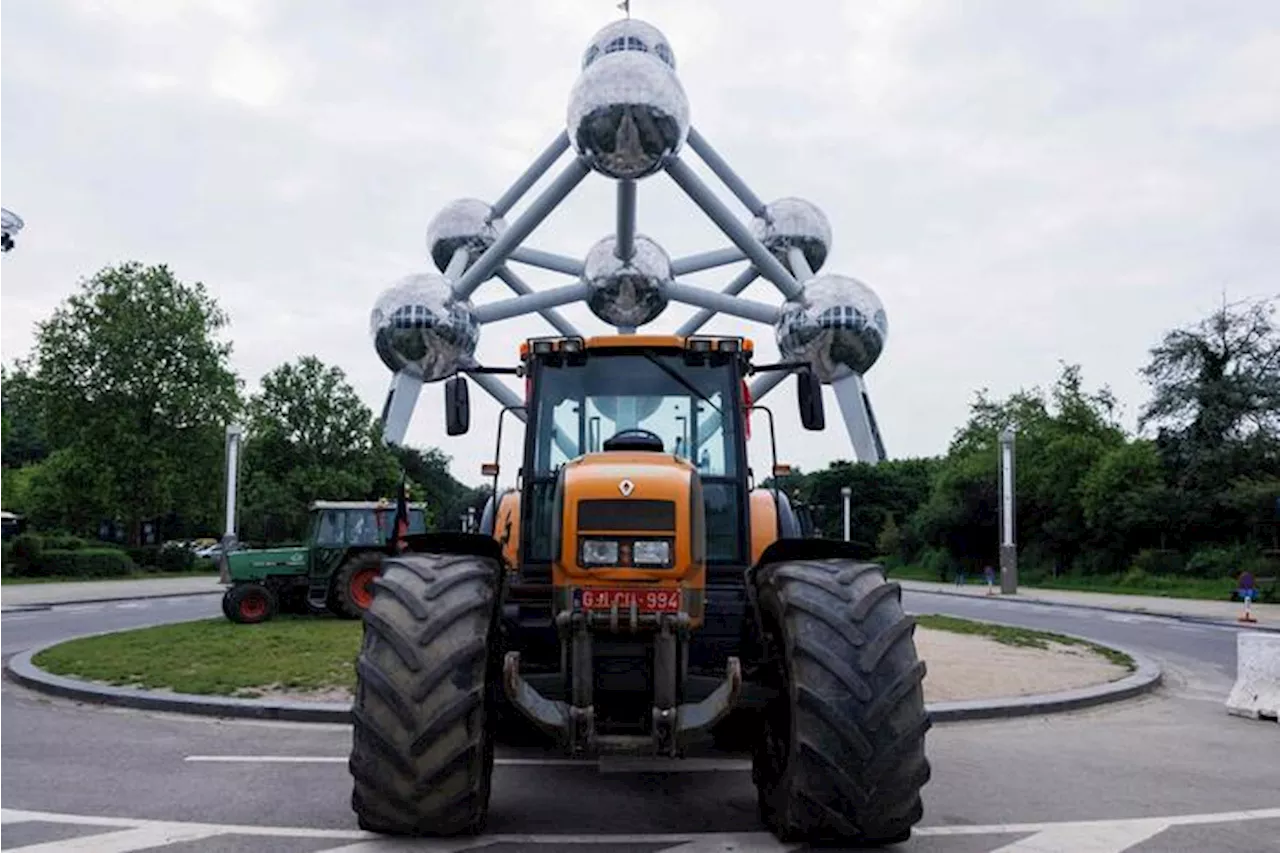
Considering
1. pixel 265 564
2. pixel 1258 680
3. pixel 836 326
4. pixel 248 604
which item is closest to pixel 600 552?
pixel 1258 680

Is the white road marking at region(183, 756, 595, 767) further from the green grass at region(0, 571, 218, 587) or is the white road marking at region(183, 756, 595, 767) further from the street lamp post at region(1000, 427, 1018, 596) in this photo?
the green grass at region(0, 571, 218, 587)

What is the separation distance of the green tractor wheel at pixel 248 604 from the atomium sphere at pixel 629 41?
10782mm

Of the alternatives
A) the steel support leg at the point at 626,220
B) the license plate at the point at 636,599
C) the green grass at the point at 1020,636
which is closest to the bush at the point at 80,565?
the steel support leg at the point at 626,220

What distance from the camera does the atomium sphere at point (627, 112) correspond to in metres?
19.1

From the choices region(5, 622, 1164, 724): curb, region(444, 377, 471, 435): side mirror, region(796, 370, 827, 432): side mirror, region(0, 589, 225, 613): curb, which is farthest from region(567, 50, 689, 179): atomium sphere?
region(0, 589, 225, 613): curb

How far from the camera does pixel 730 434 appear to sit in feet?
22.9

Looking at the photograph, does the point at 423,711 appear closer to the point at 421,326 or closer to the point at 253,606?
the point at 253,606

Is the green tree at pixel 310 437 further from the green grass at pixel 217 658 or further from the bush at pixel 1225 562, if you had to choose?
the green grass at pixel 217 658

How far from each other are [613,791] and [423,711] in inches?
88.1

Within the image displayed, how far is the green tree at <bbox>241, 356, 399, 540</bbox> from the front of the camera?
6141cm

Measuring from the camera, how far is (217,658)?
13.3 meters

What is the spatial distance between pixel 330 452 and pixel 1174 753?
58.2 meters

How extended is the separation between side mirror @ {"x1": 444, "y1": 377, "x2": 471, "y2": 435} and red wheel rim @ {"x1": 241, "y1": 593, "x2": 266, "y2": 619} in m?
13.0

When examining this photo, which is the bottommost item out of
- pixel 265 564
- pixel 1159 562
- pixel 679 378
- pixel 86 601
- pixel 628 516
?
pixel 86 601
